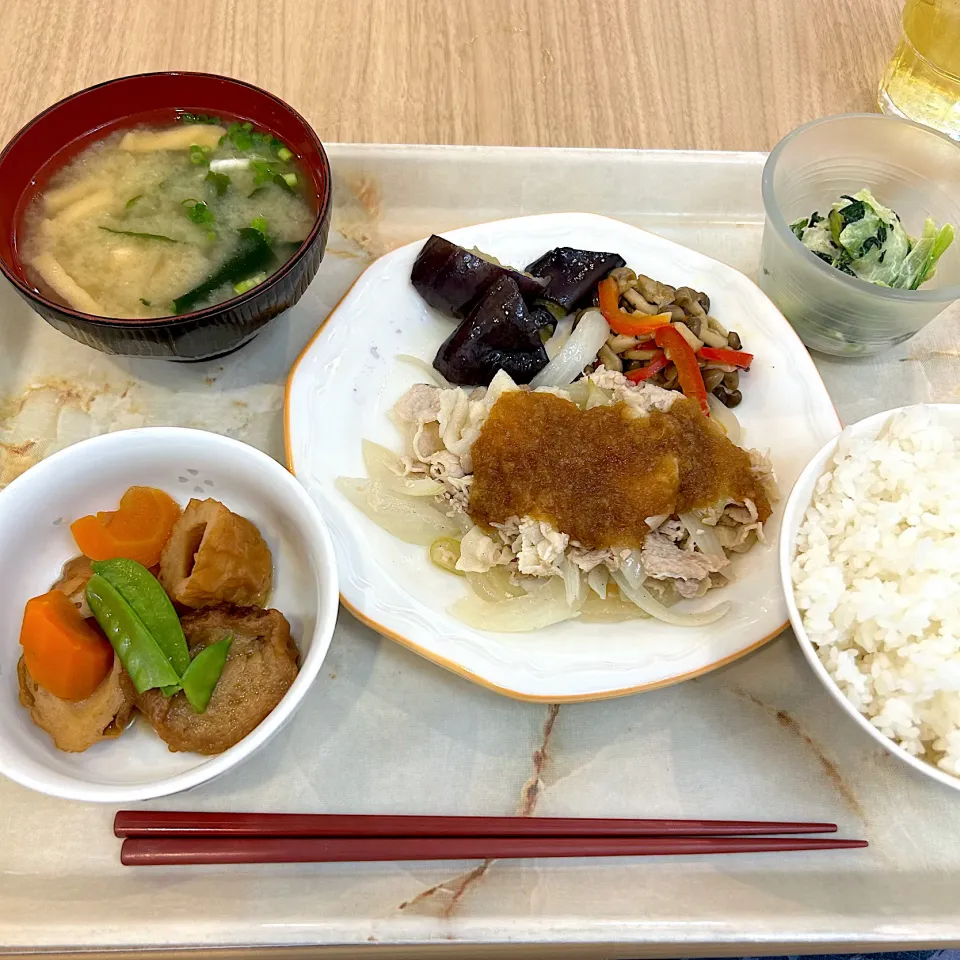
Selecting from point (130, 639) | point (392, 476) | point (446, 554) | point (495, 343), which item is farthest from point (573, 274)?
point (130, 639)

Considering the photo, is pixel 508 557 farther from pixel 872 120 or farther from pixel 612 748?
pixel 872 120

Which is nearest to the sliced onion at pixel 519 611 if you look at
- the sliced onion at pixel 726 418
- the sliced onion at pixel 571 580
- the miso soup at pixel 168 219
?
the sliced onion at pixel 571 580

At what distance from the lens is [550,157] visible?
243 cm

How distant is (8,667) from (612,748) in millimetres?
1287

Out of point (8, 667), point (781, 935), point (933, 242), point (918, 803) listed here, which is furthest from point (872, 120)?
point (8, 667)

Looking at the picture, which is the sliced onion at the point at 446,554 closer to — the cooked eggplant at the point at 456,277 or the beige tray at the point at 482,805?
the beige tray at the point at 482,805

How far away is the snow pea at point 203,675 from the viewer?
1.49 meters

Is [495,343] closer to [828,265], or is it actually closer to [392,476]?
[392,476]

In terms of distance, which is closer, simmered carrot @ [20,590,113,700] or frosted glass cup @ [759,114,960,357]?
simmered carrot @ [20,590,113,700]

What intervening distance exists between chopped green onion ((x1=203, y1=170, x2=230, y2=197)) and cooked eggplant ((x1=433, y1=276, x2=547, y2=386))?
28.1 inches

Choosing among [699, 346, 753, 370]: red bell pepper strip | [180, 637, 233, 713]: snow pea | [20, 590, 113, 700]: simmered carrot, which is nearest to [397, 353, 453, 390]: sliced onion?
[699, 346, 753, 370]: red bell pepper strip

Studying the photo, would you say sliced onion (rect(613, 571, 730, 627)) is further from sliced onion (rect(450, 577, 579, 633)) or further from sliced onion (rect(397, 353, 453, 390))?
sliced onion (rect(397, 353, 453, 390))

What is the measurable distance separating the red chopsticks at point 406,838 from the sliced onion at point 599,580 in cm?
50

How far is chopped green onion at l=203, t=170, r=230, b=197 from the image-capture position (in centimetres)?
205
